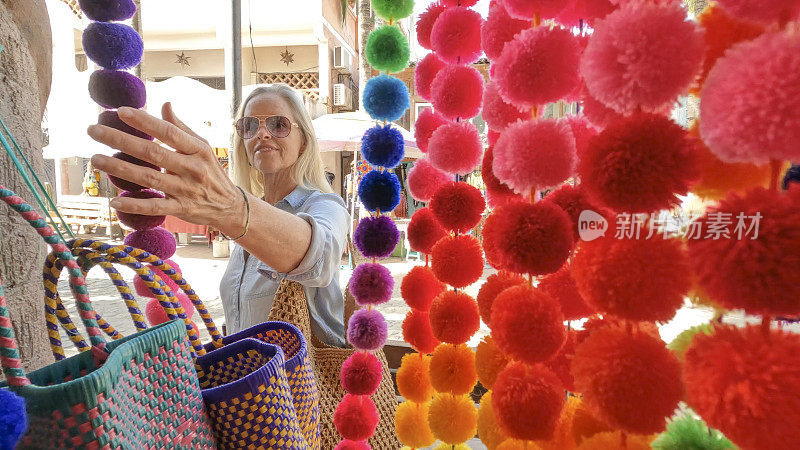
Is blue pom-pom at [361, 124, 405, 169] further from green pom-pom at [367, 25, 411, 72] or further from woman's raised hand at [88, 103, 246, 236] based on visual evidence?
woman's raised hand at [88, 103, 246, 236]

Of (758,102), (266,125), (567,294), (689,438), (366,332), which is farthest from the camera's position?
(266,125)

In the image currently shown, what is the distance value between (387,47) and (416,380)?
58 centimetres

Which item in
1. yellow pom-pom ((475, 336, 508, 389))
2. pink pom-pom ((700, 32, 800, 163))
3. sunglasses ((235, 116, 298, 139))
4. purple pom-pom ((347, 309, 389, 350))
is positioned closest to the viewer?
pink pom-pom ((700, 32, 800, 163))

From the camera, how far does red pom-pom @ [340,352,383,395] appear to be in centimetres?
89

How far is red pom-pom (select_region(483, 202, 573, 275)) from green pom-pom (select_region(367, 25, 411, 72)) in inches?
17.8

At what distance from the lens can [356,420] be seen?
34.6 inches

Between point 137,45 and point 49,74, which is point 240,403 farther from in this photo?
point 49,74

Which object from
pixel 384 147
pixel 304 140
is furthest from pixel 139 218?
pixel 304 140

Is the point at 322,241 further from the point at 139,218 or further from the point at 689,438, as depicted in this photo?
the point at 689,438

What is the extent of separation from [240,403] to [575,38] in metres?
0.53

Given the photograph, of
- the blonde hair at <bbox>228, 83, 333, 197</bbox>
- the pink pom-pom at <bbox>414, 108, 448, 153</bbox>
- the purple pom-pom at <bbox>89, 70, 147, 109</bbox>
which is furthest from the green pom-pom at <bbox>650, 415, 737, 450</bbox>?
the blonde hair at <bbox>228, 83, 333, 197</bbox>

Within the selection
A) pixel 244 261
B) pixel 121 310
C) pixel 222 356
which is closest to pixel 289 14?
pixel 121 310

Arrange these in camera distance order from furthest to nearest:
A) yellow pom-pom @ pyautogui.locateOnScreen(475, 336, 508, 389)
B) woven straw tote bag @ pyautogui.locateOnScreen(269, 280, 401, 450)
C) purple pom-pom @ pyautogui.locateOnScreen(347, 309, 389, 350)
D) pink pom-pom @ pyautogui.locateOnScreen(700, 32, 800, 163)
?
woven straw tote bag @ pyautogui.locateOnScreen(269, 280, 401, 450) → purple pom-pom @ pyautogui.locateOnScreen(347, 309, 389, 350) → yellow pom-pom @ pyautogui.locateOnScreen(475, 336, 508, 389) → pink pom-pom @ pyautogui.locateOnScreen(700, 32, 800, 163)

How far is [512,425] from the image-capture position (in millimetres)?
476
